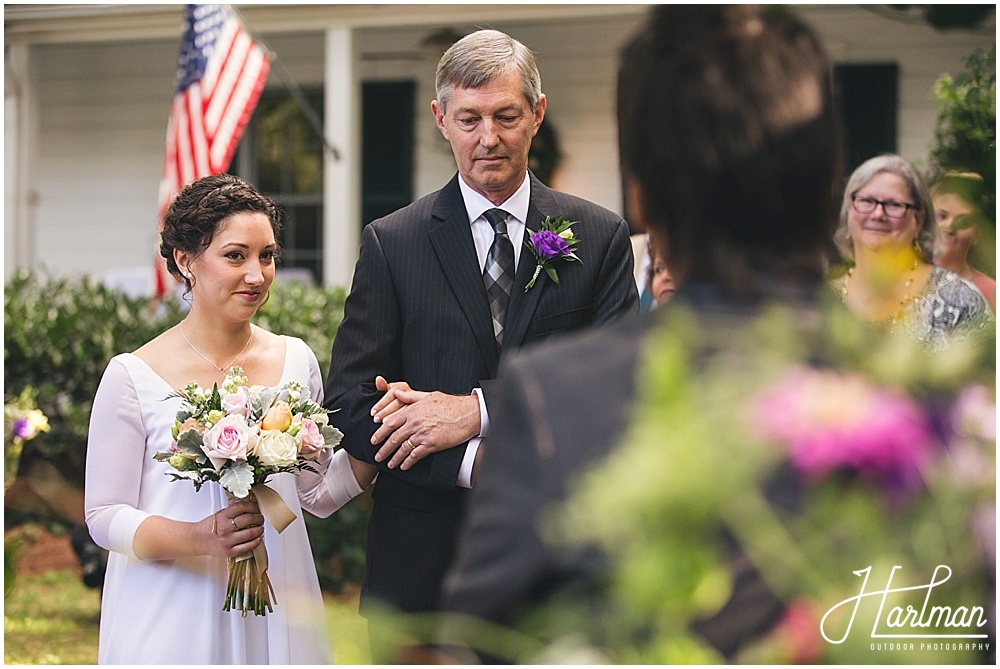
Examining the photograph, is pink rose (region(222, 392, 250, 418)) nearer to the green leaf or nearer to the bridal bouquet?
the bridal bouquet

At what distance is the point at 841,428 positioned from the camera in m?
0.94

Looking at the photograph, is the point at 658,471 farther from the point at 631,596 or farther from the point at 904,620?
the point at 904,620

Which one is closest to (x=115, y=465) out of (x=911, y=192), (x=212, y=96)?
(x=911, y=192)

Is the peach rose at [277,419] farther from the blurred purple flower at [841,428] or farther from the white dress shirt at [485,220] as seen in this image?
the blurred purple flower at [841,428]

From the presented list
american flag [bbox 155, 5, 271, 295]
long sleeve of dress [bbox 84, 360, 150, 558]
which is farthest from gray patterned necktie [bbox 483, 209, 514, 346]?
american flag [bbox 155, 5, 271, 295]

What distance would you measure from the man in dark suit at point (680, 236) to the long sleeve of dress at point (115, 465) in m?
1.79

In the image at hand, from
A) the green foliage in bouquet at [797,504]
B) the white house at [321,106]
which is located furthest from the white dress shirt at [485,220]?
the white house at [321,106]

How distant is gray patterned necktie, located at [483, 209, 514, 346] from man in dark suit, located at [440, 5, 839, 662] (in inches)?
58.9

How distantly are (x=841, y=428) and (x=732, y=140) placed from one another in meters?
0.49

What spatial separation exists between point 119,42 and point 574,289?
975 centimetres

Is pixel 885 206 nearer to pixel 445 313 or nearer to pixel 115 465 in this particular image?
pixel 445 313

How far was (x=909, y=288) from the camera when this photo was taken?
11.1 ft

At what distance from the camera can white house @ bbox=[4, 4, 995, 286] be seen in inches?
355

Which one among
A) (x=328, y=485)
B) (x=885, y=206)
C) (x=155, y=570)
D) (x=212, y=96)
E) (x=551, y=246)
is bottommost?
(x=155, y=570)
